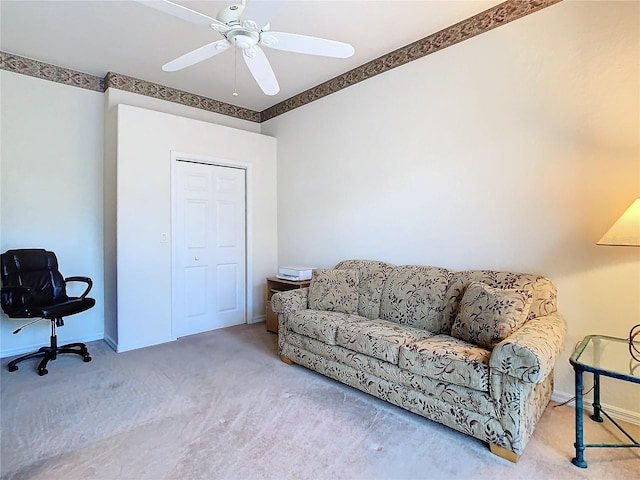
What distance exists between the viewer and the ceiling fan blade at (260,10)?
5.38 ft

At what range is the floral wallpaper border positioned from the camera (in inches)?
105

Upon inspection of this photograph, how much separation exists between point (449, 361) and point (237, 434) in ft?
4.34

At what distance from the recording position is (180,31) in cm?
295

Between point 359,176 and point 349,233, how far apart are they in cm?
62

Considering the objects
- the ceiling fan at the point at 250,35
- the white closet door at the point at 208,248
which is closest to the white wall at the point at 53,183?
the white closet door at the point at 208,248

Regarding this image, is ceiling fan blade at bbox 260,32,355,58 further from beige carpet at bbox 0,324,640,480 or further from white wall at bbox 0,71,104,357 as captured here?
white wall at bbox 0,71,104,357

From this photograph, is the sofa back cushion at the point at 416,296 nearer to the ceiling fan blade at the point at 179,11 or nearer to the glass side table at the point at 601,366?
the glass side table at the point at 601,366

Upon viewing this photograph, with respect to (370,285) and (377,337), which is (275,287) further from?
(377,337)

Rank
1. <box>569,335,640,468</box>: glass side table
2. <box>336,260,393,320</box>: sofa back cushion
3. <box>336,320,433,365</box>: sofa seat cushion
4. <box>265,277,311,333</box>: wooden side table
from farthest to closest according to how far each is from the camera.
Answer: <box>265,277,311,333</box>: wooden side table
<box>336,260,393,320</box>: sofa back cushion
<box>336,320,433,365</box>: sofa seat cushion
<box>569,335,640,468</box>: glass side table

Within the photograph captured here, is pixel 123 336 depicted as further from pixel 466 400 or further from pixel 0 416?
pixel 466 400

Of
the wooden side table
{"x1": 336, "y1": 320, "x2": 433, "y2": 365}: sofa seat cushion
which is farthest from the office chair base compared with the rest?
{"x1": 336, "y1": 320, "x2": 433, "y2": 365}: sofa seat cushion

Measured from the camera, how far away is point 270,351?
3484 mm

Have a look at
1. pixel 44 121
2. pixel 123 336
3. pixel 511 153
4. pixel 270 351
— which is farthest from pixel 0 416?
pixel 511 153

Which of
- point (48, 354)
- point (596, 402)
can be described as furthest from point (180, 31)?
point (596, 402)
